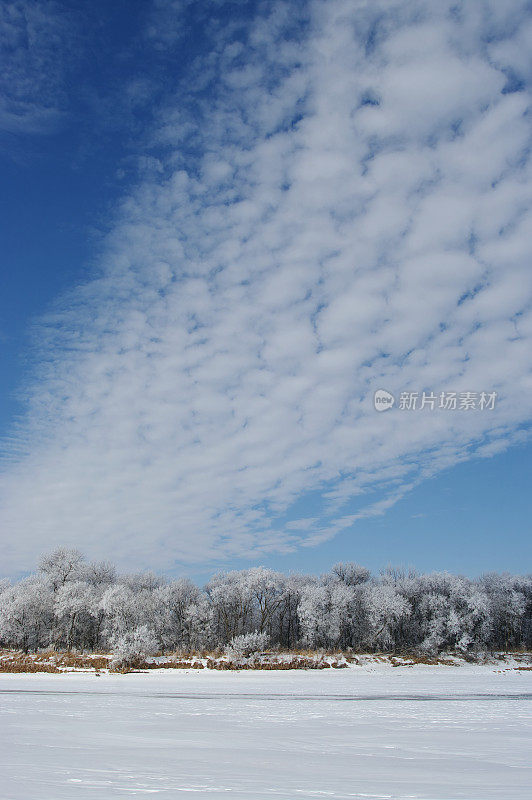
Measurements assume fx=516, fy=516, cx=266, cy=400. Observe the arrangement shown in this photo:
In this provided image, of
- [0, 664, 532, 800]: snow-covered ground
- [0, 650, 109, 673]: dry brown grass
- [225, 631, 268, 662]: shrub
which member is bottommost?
[0, 650, 109, 673]: dry brown grass

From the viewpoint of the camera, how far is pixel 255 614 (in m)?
77.4

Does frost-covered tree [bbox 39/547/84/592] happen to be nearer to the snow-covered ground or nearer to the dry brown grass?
the dry brown grass

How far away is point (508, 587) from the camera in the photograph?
82938 millimetres

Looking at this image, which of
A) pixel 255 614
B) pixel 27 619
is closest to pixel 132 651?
pixel 27 619

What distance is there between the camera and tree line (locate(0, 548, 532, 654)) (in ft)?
216

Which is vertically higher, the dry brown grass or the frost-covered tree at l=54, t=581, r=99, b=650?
the frost-covered tree at l=54, t=581, r=99, b=650

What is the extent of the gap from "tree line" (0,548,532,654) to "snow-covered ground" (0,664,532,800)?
46.4m

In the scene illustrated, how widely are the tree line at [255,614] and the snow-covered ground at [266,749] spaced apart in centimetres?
4644

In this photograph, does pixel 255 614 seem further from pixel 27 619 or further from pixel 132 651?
pixel 132 651

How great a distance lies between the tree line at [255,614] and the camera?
216ft

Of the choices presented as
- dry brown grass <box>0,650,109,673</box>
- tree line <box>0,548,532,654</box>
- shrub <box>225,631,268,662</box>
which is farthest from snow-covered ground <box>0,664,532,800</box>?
tree line <box>0,548,532,654</box>

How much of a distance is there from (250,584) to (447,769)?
64634mm

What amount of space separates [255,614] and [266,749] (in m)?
71.6

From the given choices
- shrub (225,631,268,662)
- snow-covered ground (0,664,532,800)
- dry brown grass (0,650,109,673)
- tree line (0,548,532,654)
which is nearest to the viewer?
snow-covered ground (0,664,532,800)
